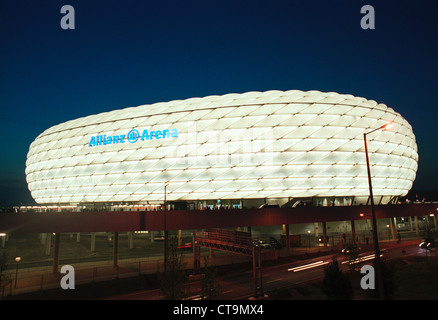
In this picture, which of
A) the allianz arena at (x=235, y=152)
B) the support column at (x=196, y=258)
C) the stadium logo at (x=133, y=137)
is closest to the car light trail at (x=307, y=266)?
the support column at (x=196, y=258)

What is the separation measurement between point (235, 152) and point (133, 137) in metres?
13.1

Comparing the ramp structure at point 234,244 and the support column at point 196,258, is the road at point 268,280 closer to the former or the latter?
the ramp structure at point 234,244

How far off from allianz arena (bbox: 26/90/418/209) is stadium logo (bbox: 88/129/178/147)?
129 millimetres

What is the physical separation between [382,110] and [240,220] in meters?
26.5

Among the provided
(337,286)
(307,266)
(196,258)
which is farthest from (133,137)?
(337,286)

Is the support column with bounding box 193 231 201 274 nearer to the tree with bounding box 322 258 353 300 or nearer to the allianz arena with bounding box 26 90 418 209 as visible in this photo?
the allianz arena with bounding box 26 90 418 209

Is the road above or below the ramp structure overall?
below

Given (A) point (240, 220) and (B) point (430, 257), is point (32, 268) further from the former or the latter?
(B) point (430, 257)

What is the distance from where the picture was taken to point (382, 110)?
4244 cm

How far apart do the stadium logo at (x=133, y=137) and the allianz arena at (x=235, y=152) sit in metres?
0.13

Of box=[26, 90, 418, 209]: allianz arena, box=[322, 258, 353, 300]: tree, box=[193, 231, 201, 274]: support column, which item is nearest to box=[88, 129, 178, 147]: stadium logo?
box=[26, 90, 418, 209]: allianz arena

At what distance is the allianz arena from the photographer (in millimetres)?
36375

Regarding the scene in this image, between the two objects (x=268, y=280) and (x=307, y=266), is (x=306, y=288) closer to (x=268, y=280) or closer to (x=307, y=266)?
(x=268, y=280)
